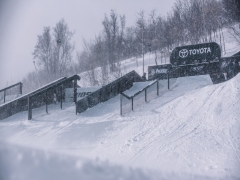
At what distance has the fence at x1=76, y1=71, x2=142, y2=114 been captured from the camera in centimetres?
1010

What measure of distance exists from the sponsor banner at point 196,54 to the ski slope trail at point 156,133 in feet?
17.4

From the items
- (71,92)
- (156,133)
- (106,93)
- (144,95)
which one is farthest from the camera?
(71,92)

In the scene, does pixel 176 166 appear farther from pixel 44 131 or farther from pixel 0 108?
pixel 0 108

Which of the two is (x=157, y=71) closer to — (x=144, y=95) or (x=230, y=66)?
(x=230, y=66)

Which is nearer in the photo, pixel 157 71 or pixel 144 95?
pixel 144 95

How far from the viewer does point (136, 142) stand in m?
6.11

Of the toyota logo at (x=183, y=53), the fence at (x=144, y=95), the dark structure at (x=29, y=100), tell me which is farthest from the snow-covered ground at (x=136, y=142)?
the toyota logo at (x=183, y=53)

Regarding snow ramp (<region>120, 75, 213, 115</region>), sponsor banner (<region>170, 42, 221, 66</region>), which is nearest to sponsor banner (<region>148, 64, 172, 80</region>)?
sponsor banner (<region>170, 42, 221, 66</region>)

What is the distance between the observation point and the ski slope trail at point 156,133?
480 cm

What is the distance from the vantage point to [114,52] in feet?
118

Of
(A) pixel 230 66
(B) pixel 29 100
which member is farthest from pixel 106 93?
(A) pixel 230 66

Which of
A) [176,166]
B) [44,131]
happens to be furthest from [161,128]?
[44,131]

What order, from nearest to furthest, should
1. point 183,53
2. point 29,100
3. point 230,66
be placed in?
point 29,100 → point 230,66 → point 183,53

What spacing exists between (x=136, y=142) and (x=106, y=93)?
5.90 metres
